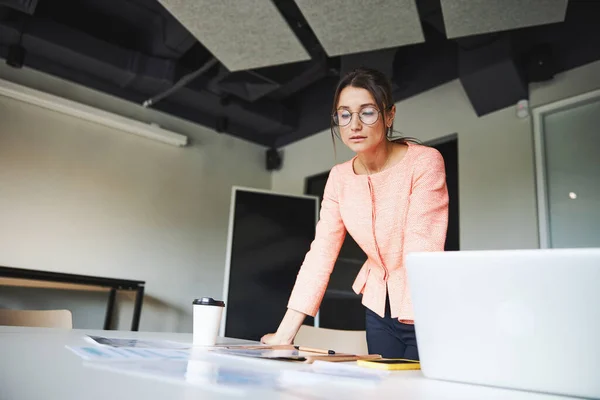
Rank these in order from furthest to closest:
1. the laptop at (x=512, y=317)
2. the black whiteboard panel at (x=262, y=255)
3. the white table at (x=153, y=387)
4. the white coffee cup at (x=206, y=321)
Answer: the black whiteboard panel at (x=262, y=255) < the white coffee cup at (x=206, y=321) < the laptop at (x=512, y=317) < the white table at (x=153, y=387)

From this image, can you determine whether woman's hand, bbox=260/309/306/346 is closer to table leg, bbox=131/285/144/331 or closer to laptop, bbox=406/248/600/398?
laptop, bbox=406/248/600/398

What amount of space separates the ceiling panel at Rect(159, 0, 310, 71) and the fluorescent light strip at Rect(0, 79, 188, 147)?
129cm

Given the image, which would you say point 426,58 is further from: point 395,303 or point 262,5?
point 395,303

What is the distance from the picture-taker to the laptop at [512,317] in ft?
1.50

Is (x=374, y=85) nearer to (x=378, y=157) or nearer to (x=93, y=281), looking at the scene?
(x=378, y=157)

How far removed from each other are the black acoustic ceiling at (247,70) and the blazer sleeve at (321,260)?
5.26 feet

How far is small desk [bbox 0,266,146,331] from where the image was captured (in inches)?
119

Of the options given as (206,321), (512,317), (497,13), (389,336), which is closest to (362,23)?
(497,13)

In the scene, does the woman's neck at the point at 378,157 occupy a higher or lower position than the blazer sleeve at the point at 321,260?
higher

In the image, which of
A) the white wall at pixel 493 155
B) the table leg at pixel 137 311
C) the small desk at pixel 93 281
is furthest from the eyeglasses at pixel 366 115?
the table leg at pixel 137 311

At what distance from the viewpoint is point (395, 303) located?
1156mm

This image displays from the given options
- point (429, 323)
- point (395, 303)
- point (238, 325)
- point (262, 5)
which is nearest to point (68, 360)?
point (429, 323)

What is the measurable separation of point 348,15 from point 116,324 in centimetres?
306

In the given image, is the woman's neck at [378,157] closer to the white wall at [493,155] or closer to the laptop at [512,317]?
the laptop at [512,317]
